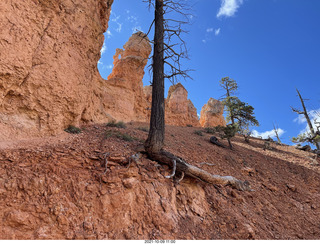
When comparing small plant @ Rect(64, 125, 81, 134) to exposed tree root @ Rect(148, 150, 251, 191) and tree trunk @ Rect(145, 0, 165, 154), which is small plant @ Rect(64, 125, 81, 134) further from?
exposed tree root @ Rect(148, 150, 251, 191)

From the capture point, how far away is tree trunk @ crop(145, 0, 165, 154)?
4.94 metres

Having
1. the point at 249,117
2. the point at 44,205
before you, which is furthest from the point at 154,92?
the point at 249,117

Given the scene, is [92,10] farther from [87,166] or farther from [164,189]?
[164,189]

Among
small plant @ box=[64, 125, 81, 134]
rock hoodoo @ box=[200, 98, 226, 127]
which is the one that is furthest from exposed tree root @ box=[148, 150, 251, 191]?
rock hoodoo @ box=[200, 98, 226, 127]

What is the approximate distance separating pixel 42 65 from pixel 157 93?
387 cm

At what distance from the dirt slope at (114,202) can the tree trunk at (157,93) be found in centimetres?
64

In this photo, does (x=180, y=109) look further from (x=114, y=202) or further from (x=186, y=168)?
(x=114, y=202)

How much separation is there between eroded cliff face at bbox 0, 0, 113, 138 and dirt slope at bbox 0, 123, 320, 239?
900mm

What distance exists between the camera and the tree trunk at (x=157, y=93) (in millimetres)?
4935

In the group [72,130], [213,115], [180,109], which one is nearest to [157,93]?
[72,130]

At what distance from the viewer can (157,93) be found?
530 centimetres

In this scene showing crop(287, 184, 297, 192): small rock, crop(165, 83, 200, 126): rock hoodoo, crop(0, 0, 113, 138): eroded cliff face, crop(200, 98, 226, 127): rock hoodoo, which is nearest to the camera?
crop(0, 0, 113, 138): eroded cliff face

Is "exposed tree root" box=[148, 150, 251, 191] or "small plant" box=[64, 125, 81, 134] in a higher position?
"small plant" box=[64, 125, 81, 134]

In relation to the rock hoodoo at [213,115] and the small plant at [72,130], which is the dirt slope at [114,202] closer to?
the small plant at [72,130]
